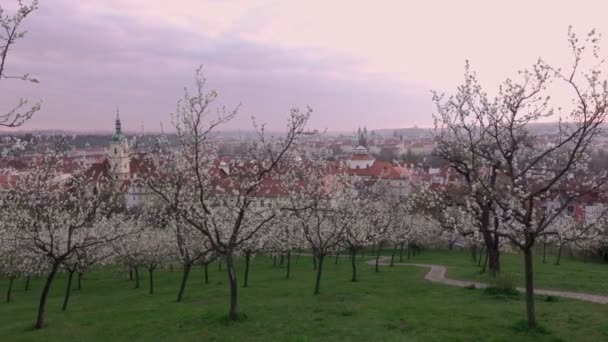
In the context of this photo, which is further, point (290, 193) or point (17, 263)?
point (17, 263)

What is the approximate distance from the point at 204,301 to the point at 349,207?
26.3 feet

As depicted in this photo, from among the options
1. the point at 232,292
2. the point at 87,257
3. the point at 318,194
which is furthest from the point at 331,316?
the point at 87,257

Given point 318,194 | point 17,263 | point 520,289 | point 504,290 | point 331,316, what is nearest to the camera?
point 331,316

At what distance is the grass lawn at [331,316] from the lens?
13.1 meters

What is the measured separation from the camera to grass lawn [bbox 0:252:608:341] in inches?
517

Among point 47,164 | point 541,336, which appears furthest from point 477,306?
point 47,164

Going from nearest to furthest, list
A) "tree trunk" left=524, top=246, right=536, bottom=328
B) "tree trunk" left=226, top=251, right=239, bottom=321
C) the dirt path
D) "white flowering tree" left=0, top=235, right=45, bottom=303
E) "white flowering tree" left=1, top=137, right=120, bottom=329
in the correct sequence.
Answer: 1. "tree trunk" left=524, top=246, right=536, bottom=328
2. "tree trunk" left=226, top=251, right=239, bottom=321
3. "white flowering tree" left=1, top=137, right=120, bottom=329
4. the dirt path
5. "white flowering tree" left=0, top=235, right=45, bottom=303

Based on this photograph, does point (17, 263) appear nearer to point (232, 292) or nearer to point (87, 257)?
point (87, 257)

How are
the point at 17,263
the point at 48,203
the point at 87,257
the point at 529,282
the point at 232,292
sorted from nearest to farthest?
the point at 529,282
the point at 232,292
the point at 48,203
the point at 87,257
the point at 17,263

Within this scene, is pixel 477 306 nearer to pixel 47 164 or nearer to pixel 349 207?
pixel 349 207

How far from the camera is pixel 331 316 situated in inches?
610

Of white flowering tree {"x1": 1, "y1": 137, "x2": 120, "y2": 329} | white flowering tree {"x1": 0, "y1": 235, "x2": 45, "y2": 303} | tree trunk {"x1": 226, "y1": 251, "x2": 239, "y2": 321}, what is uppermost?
white flowering tree {"x1": 1, "y1": 137, "x2": 120, "y2": 329}

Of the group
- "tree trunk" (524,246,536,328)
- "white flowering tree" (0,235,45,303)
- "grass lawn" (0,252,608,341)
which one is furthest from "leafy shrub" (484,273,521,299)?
"white flowering tree" (0,235,45,303)

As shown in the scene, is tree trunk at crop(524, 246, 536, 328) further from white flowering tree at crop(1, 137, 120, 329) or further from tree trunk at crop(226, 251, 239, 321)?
white flowering tree at crop(1, 137, 120, 329)
